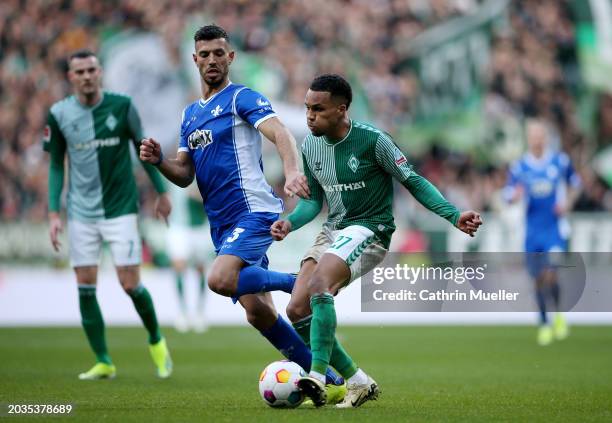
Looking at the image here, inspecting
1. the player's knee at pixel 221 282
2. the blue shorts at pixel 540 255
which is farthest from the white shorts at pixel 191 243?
the player's knee at pixel 221 282

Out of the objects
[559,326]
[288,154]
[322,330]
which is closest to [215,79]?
[288,154]

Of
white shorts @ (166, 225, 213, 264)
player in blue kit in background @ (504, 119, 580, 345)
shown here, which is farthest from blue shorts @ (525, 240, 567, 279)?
white shorts @ (166, 225, 213, 264)

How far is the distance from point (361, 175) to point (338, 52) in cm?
1685

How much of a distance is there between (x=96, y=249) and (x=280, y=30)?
14.9 meters

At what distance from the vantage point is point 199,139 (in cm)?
752

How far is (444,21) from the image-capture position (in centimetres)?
2417

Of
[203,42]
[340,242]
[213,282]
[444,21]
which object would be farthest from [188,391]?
[444,21]

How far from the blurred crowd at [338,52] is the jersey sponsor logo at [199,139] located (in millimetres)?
15198

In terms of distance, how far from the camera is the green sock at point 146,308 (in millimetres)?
9406

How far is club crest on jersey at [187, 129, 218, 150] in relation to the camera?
7.48 meters

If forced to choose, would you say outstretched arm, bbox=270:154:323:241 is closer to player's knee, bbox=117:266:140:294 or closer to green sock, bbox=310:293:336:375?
green sock, bbox=310:293:336:375

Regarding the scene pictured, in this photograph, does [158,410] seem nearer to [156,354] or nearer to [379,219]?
[379,219]

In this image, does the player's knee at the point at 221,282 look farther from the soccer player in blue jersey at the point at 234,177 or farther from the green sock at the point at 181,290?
the green sock at the point at 181,290

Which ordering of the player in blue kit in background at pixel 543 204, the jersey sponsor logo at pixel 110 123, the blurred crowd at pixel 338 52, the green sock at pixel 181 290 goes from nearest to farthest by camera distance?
the jersey sponsor logo at pixel 110 123
the player in blue kit in background at pixel 543 204
the green sock at pixel 181 290
the blurred crowd at pixel 338 52
